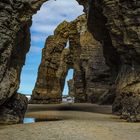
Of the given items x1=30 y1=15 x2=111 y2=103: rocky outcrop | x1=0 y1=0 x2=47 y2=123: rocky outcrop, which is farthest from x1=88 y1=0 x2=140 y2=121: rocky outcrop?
x1=30 y1=15 x2=111 y2=103: rocky outcrop

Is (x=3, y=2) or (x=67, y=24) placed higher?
(x=67, y=24)

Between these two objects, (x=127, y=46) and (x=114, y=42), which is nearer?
(x=127, y=46)

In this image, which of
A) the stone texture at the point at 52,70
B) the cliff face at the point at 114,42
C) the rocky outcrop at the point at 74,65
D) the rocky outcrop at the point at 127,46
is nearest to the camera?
the cliff face at the point at 114,42

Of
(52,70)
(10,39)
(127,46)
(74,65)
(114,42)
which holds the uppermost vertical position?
(74,65)

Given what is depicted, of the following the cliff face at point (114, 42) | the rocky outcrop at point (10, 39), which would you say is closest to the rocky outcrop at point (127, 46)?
the cliff face at point (114, 42)

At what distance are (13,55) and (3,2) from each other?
453 cm

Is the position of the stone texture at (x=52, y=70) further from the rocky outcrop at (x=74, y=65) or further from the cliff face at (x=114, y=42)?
the cliff face at (x=114, y=42)

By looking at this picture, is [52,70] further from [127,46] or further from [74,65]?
[127,46]

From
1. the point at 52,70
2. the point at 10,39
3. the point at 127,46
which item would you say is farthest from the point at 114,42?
the point at 52,70

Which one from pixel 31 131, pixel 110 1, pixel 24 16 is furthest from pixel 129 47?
pixel 31 131

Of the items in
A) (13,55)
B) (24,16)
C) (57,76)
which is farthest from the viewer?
(57,76)

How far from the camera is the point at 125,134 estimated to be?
14.3 m

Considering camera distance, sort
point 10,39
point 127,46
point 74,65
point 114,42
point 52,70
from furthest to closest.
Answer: point 74,65 < point 52,70 < point 114,42 < point 127,46 < point 10,39

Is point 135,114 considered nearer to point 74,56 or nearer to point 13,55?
point 13,55
